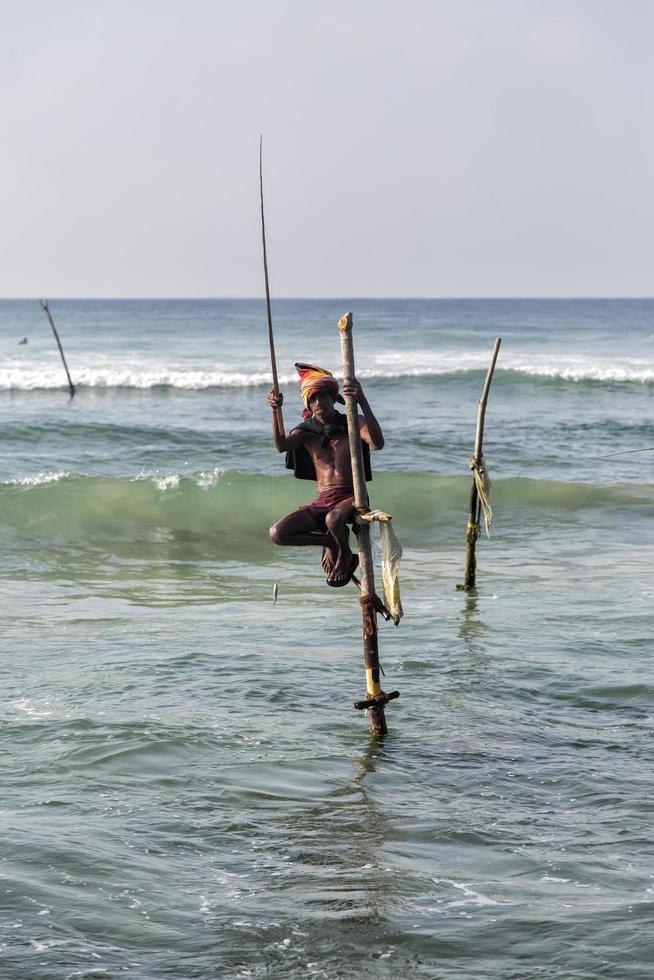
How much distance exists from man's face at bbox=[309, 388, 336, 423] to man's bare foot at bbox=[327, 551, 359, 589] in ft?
3.08

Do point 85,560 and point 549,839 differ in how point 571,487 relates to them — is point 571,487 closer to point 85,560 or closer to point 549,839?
point 85,560

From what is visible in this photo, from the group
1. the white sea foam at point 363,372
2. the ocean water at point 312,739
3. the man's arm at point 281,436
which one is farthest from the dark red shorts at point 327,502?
the white sea foam at point 363,372

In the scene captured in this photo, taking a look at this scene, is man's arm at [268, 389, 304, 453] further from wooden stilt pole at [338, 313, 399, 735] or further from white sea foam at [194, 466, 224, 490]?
white sea foam at [194, 466, 224, 490]

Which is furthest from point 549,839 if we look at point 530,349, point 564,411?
point 530,349

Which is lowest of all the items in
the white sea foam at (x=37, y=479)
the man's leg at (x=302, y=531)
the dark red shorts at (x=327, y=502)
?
the white sea foam at (x=37, y=479)

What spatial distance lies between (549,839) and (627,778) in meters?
1.21

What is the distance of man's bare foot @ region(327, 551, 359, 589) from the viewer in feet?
26.7

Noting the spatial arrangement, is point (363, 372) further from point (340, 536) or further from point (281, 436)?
point (281, 436)

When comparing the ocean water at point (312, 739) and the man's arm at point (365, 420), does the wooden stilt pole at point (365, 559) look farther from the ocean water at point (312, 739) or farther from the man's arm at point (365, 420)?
the ocean water at point (312, 739)

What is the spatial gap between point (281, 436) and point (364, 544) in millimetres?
921

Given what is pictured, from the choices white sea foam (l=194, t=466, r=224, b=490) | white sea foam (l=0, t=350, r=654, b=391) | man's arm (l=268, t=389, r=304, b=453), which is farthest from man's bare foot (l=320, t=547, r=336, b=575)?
white sea foam (l=0, t=350, r=654, b=391)

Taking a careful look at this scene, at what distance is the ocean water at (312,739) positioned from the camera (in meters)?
6.01

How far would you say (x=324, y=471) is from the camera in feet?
27.0

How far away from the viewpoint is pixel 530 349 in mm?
59375
